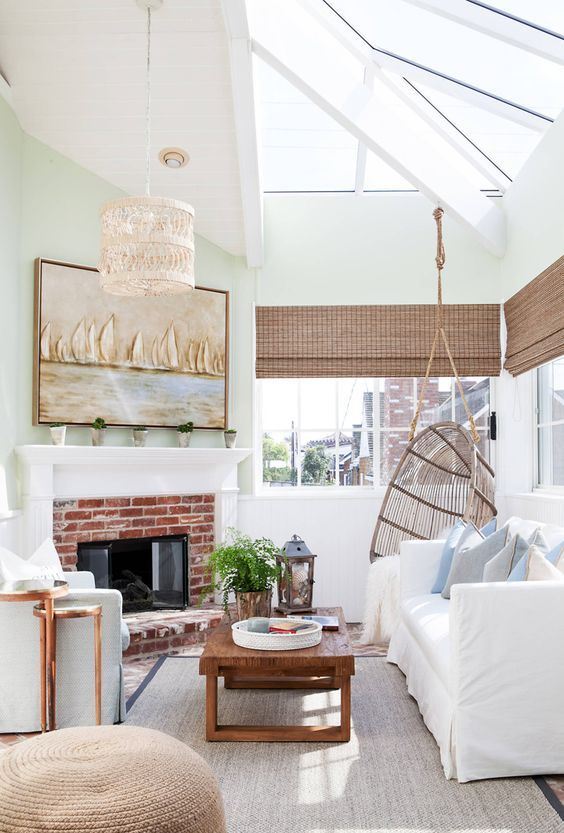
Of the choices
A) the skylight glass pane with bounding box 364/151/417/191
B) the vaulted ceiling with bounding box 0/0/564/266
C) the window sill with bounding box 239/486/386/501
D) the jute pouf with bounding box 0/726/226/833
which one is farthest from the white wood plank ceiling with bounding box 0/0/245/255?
the jute pouf with bounding box 0/726/226/833

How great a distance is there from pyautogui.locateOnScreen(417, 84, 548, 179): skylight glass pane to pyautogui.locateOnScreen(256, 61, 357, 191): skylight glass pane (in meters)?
0.69

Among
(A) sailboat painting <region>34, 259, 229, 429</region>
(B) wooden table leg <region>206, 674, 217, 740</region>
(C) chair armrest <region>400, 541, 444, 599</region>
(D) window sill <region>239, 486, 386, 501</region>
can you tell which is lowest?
(B) wooden table leg <region>206, 674, 217, 740</region>

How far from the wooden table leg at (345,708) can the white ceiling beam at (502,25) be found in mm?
3045

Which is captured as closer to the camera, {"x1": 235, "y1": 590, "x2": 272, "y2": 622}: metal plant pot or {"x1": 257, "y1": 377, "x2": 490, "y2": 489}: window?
{"x1": 235, "y1": 590, "x2": 272, "y2": 622}: metal plant pot

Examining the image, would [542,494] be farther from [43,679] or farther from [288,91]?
[43,679]

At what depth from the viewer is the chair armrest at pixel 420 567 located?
4406 millimetres

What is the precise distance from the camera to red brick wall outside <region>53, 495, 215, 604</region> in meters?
5.09

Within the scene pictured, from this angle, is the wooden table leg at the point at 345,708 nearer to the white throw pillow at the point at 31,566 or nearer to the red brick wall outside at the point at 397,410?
the white throw pillow at the point at 31,566

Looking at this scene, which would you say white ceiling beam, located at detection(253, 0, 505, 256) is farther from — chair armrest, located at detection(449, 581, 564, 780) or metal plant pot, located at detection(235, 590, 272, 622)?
chair armrest, located at detection(449, 581, 564, 780)

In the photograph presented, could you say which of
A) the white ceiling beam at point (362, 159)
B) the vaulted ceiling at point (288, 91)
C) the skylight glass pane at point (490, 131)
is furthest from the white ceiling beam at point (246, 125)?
the skylight glass pane at point (490, 131)

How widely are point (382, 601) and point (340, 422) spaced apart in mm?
1550

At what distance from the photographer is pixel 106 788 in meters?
1.82

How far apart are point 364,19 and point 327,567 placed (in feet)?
11.8

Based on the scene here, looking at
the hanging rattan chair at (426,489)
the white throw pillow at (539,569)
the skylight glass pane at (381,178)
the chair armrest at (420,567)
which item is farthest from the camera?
the skylight glass pane at (381,178)
